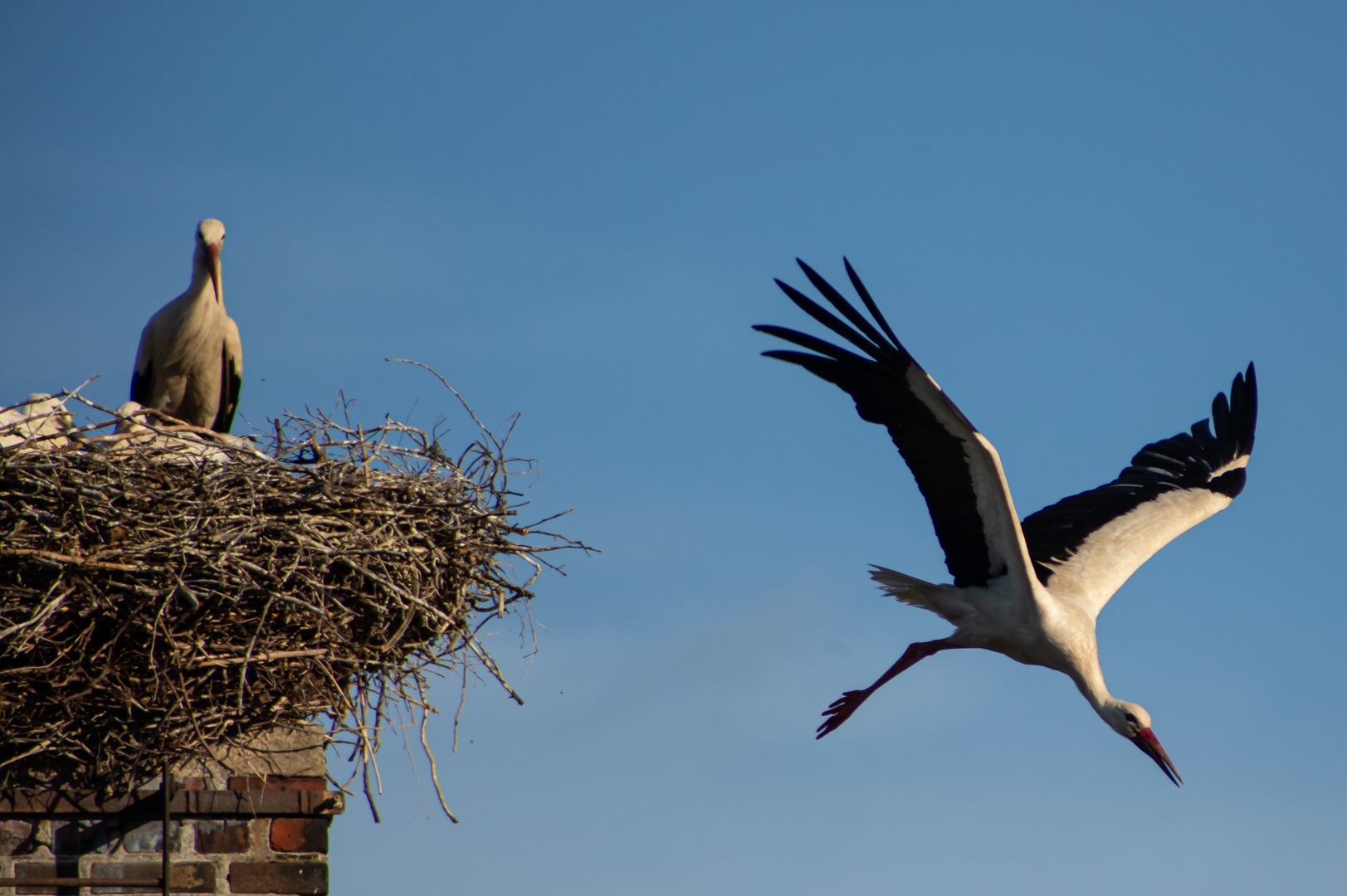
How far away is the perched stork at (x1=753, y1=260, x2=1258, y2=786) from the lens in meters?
5.43

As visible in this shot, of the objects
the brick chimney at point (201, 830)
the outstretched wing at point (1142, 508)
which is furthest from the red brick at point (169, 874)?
the outstretched wing at point (1142, 508)

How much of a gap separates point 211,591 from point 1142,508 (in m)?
4.91

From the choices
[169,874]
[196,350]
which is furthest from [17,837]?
[196,350]

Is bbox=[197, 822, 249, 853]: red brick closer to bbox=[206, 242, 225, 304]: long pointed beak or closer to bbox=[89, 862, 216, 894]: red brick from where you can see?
bbox=[89, 862, 216, 894]: red brick

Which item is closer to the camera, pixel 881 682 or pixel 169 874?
pixel 169 874

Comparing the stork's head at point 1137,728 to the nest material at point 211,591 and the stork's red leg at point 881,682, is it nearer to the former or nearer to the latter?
the stork's red leg at point 881,682

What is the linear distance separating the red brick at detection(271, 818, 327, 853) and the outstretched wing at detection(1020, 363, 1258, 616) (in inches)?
142

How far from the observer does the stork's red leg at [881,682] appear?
6.08 meters

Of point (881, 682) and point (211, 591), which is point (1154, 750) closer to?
point (881, 682)

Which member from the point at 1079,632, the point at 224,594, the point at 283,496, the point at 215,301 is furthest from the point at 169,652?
the point at 1079,632

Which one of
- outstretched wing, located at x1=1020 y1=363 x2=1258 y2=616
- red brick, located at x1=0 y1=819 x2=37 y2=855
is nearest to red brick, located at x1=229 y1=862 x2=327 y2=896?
red brick, located at x1=0 y1=819 x2=37 y2=855

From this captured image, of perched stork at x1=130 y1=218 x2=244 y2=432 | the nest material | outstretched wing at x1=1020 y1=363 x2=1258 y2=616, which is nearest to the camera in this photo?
the nest material

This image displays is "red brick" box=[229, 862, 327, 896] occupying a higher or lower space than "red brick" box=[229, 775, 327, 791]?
lower

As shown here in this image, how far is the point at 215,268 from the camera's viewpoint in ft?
19.3
